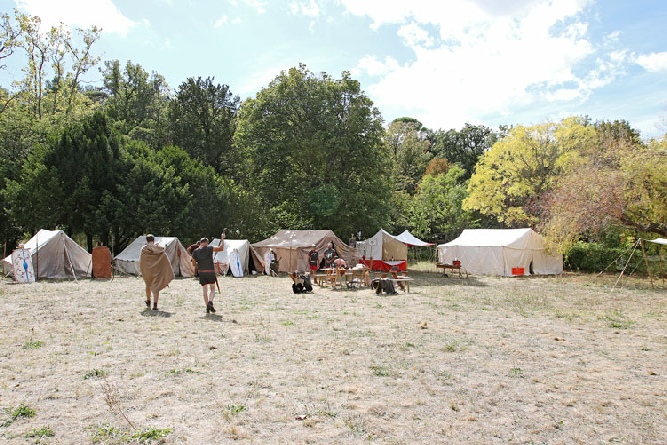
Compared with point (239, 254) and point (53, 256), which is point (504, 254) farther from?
point (53, 256)

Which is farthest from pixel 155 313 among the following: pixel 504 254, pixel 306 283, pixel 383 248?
pixel 504 254

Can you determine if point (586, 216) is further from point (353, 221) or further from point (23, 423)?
point (23, 423)

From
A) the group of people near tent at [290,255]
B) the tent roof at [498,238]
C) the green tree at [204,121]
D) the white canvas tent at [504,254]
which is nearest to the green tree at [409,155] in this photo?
the green tree at [204,121]

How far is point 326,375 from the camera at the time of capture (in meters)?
5.68

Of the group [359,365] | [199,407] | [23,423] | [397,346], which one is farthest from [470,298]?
[23,423]

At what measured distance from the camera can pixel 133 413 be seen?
4.32 meters

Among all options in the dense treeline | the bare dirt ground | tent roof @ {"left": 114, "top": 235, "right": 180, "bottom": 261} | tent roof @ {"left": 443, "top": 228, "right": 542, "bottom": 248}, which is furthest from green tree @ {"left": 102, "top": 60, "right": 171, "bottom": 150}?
the bare dirt ground

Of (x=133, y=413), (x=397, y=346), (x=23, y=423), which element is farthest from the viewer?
(x=397, y=346)

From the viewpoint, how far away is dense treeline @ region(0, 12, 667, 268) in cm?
2097

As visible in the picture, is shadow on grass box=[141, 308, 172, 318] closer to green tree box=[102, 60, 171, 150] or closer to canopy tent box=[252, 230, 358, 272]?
canopy tent box=[252, 230, 358, 272]

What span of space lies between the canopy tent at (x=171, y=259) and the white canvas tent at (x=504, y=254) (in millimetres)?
14211

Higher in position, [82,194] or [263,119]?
[263,119]

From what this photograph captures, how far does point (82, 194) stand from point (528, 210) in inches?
1030

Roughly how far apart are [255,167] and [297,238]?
7.37 meters
